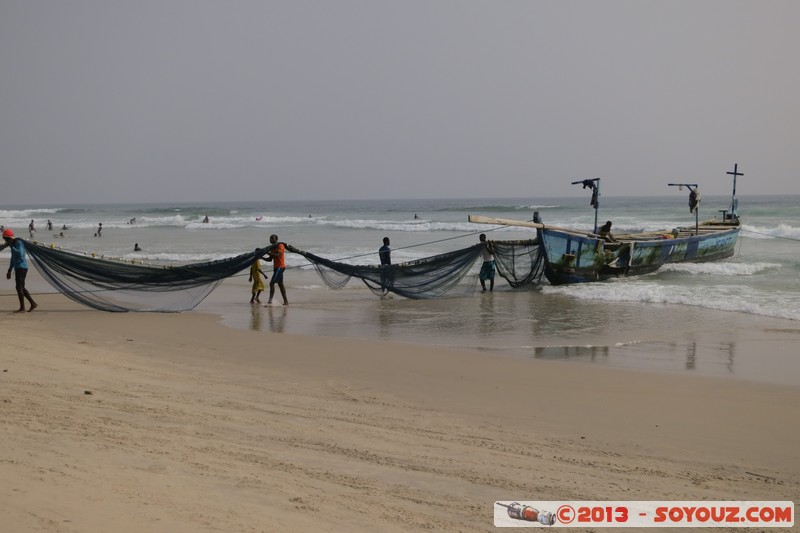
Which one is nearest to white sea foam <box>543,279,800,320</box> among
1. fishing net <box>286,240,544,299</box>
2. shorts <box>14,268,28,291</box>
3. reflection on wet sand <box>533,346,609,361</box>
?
fishing net <box>286,240,544,299</box>

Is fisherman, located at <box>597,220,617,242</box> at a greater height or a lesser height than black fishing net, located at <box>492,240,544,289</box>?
greater

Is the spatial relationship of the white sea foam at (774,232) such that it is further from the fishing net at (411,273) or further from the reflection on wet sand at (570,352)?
the reflection on wet sand at (570,352)

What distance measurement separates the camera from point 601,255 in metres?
15.7

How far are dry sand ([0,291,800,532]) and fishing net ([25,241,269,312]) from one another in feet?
11.8

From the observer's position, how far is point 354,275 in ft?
43.6

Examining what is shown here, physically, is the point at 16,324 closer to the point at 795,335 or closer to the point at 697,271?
the point at 795,335

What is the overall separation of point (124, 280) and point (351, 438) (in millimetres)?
8395

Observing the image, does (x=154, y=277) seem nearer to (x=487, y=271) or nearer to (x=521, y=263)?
(x=487, y=271)

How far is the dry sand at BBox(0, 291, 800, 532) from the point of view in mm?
3355

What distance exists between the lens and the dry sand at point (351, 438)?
3.36 metres

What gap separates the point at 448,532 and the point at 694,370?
5310 millimetres

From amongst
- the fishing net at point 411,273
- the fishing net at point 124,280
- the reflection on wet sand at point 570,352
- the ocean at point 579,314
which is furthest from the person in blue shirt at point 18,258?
the reflection on wet sand at point 570,352

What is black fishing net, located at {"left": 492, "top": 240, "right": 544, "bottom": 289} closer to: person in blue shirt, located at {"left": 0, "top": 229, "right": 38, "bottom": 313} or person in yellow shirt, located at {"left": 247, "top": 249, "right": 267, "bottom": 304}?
person in yellow shirt, located at {"left": 247, "top": 249, "right": 267, "bottom": 304}

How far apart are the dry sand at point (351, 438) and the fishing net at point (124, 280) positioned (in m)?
3.58
